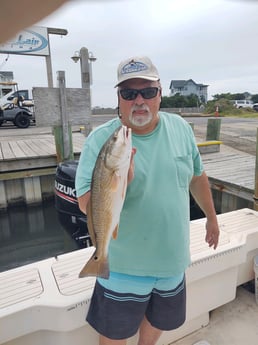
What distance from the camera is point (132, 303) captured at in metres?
1.19

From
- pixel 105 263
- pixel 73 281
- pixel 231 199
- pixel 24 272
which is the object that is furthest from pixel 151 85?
pixel 231 199

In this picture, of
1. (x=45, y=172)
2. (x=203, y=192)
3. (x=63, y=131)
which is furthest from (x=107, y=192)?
(x=45, y=172)

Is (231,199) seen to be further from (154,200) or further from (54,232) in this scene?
(154,200)

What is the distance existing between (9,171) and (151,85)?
5232 mm

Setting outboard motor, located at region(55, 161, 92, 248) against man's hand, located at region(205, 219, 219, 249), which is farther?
outboard motor, located at region(55, 161, 92, 248)

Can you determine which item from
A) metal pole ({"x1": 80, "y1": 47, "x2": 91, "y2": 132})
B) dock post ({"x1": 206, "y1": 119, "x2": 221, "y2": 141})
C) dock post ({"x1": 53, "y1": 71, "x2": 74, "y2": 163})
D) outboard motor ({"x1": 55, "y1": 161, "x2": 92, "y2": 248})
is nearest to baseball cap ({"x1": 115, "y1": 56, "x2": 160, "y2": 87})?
outboard motor ({"x1": 55, "y1": 161, "x2": 92, "y2": 248})

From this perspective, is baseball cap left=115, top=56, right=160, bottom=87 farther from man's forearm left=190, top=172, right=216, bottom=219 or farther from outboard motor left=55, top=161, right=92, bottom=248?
outboard motor left=55, top=161, right=92, bottom=248

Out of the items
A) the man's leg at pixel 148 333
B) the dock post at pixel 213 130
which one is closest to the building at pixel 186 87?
the dock post at pixel 213 130

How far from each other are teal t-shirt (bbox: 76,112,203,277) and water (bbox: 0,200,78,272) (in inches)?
137

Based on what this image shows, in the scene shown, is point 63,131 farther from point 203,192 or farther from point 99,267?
point 99,267

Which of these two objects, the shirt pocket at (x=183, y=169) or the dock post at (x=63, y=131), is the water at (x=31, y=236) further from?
the shirt pocket at (x=183, y=169)

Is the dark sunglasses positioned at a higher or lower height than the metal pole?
lower

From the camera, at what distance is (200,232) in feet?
6.82

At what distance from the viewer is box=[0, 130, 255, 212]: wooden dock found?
4805 millimetres
